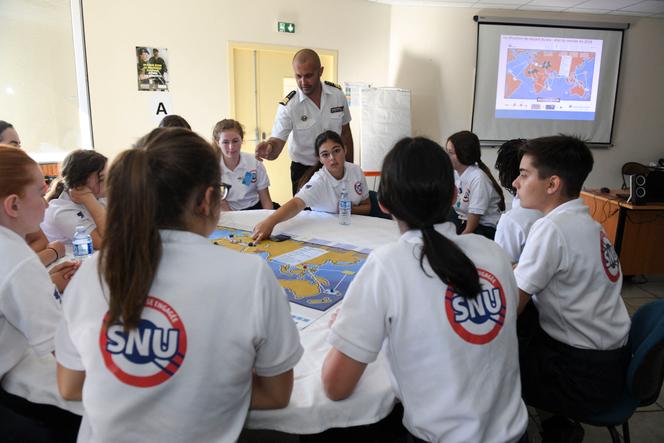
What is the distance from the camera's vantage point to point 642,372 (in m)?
1.25

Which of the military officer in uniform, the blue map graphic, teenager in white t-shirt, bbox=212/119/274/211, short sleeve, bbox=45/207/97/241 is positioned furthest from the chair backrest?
the blue map graphic

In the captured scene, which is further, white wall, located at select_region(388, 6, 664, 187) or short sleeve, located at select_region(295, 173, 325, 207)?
white wall, located at select_region(388, 6, 664, 187)

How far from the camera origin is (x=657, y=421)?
1982 millimetres

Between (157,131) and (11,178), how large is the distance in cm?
50

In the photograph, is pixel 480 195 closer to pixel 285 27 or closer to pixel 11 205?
pixel 11 205

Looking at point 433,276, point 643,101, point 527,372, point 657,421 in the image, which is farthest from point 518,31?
point 433,276

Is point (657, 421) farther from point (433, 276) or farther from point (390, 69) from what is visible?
point (390, 69)

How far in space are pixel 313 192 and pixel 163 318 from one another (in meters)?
1.85

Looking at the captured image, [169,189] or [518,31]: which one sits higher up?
[518,31]

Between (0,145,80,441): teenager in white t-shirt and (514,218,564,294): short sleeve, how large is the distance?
1.22 m

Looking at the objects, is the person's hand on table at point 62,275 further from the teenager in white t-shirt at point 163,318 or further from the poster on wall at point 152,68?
the poster on wall at point 152,68

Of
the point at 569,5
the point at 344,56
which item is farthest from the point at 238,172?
the point at 569,5

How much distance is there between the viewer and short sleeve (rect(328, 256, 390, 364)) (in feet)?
3.01

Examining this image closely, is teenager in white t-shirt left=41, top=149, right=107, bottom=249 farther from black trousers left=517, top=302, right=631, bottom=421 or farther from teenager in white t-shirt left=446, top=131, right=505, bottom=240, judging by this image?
teenager in white t-shirt left=446, top=131, right=505, bottom=240
